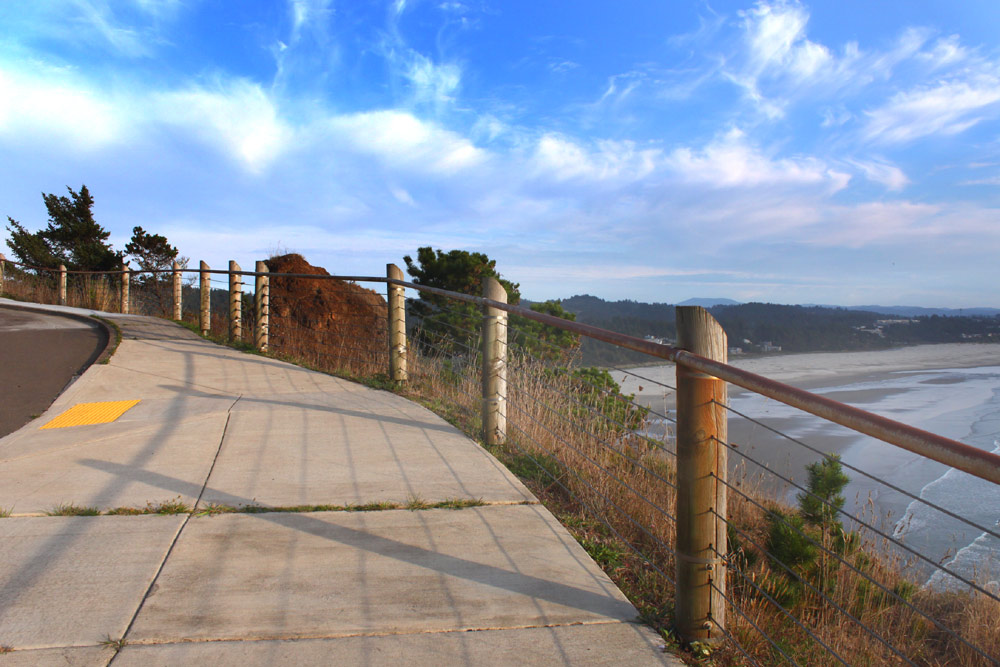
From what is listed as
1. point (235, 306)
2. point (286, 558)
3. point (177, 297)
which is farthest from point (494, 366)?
point (177, 297)

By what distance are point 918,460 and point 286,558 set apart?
608 inches

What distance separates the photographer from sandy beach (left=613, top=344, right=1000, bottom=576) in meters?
10.7

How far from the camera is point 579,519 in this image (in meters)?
3.63

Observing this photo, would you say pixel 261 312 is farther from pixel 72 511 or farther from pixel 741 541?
pixel 741 541

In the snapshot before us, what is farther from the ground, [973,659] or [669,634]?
[669,634]

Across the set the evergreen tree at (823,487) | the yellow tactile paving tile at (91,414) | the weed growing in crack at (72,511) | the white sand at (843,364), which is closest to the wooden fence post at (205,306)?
the yellow tactile paving tile at (91,414)

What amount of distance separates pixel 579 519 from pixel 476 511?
61cm

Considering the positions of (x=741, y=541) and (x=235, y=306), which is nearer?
(x=741, y=541)

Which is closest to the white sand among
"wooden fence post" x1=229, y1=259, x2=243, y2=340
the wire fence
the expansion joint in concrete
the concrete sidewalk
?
"wooden fence post" x1=229, y1=259, x2=243, y2=340

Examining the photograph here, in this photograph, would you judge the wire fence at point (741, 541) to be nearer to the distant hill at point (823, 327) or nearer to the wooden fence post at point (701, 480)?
the wooden fence post at point (701, 480)

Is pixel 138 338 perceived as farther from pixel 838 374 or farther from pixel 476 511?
pixel 838 374

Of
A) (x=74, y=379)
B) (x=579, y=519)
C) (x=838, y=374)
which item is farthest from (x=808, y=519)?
(x=838, y=374)

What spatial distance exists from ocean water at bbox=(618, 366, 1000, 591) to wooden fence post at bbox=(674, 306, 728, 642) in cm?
200

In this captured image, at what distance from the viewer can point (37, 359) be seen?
7.75 metres
